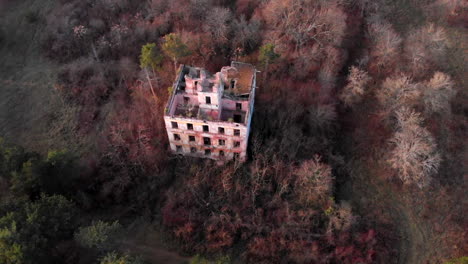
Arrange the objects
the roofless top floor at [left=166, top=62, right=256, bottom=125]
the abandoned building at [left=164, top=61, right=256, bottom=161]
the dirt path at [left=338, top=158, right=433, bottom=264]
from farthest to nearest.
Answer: the dirt path at [left=338, top=158, right=433, bottom=264]
the roofless top floor at [left=166, top=62, right=256, bottom=125]
the abandoned building at [left=164, top=61, right=256, bottom=161]

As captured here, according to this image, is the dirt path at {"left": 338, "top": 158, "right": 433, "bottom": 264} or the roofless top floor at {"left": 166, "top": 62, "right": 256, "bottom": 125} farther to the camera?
the dirt path at {"left": 338, "top": 158, "right": 433, "bottom": 264}

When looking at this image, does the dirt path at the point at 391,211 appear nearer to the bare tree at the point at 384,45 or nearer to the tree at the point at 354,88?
the tree at the point at 354,88

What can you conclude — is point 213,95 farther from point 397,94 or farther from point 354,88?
Result: point 397,94

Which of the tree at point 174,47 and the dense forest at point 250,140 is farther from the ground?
the tree at point 174,47

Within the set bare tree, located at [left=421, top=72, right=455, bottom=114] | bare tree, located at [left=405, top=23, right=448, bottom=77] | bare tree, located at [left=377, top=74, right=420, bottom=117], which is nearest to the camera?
bare tree, located at [left=377, top=74, right=420, bottom=117]

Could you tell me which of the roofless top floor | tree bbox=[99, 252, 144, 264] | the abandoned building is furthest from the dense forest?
the roofless top floor

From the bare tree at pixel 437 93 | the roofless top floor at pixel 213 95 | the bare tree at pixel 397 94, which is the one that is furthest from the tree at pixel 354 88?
the roofless top floor at pixel 213 95

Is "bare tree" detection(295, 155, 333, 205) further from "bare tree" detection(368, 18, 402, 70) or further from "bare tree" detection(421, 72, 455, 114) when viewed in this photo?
"bare tree" detection(368, 18, 402, 70)
